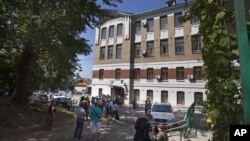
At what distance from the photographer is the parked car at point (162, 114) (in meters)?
21.5

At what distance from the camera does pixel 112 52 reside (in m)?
50.2

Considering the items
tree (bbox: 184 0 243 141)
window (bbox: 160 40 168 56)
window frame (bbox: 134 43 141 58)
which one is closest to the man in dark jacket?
tree (bbox: 184 0 243 141)

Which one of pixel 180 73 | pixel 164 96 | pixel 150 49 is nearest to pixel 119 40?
pixel 150 49

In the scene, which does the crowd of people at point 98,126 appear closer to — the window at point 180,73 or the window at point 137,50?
the window at point 180,73

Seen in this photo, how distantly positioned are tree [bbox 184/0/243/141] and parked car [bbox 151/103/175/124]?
1810cm

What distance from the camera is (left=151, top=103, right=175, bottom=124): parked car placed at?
70.7ft

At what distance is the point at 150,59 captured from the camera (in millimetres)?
44156

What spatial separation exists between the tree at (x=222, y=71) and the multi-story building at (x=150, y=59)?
3311cm

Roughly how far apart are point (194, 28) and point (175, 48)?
12.7ft

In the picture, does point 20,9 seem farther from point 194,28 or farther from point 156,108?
point 194,28

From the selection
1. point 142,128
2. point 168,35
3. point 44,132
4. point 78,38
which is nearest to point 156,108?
point 78,38

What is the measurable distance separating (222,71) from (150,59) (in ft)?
135

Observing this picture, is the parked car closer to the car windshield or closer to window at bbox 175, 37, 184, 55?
the car windshield

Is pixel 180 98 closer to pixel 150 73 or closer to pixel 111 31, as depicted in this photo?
pixel 150 73
